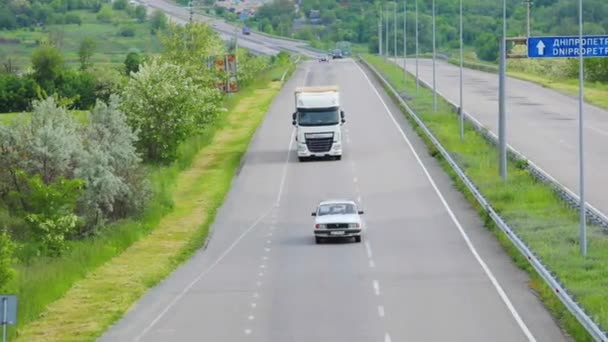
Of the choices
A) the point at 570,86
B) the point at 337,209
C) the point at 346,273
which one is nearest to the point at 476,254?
the point at 346,273

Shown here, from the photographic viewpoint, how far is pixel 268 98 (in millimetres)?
101250

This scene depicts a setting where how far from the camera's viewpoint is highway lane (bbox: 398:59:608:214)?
2231 inches

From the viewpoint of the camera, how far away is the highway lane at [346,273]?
2969cm

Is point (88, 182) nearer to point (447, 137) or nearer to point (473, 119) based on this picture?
point (447, 137)

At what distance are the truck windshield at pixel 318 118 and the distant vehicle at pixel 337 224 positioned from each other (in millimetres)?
20376

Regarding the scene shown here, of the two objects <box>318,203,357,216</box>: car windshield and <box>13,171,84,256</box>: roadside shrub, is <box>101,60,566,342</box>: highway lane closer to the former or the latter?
<box>318,203,357,216</box>: car windshield

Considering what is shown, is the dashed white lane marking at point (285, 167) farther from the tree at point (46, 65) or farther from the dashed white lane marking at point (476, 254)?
the tree at point (46, 65)

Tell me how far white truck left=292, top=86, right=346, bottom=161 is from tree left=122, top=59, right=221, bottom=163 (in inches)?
230

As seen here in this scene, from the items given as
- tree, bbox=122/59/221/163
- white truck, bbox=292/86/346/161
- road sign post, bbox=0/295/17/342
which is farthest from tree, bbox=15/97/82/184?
road sign post, bbox=0/295/17/342

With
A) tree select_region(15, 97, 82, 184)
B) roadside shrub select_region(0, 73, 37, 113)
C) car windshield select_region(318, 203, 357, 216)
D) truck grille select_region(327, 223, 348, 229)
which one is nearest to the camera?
truck grille select_region(327, 223, 348, 229)

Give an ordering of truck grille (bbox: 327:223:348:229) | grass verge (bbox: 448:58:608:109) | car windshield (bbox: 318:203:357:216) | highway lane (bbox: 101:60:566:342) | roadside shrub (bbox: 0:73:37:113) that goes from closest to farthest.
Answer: highway lane (bbox: 101:60:566:342), truck grille (bbox: 327:223:348:229), car windshield (bbox: 318:203:357:216), grass verge (bbox: 448:58:608:109), roadside shrub (bbox: 0:73:37:113)

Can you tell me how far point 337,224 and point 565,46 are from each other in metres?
9.35

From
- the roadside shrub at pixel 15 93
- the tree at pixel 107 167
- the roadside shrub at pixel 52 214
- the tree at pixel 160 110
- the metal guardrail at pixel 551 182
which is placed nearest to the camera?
the metal guardrail at pixel 551 182

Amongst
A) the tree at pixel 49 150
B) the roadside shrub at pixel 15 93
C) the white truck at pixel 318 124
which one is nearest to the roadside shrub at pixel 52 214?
the tree at pixel 49 150
